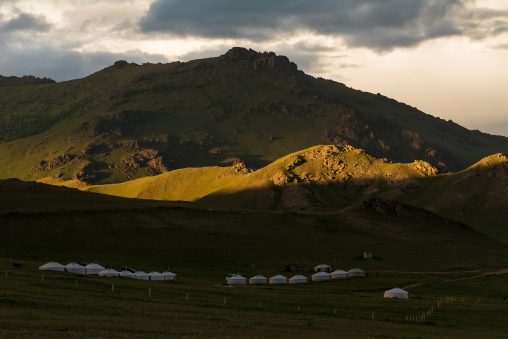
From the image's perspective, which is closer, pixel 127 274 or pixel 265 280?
pixel 127 274

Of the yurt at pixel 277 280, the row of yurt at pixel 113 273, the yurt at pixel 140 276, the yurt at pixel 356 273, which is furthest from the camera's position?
the yurt at pixel 356 273

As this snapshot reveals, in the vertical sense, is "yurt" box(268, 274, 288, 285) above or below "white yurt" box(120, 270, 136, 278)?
below

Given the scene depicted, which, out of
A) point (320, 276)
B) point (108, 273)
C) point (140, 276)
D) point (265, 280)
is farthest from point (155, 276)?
point (320, 276)

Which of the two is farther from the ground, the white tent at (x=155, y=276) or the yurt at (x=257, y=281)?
the white tent at (x=155, y=276)

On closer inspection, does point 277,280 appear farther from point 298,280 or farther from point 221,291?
point 221,291

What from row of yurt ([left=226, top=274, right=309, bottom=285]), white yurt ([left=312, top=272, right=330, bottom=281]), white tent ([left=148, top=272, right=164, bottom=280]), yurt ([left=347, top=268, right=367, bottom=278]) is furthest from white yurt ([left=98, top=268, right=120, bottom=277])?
yurt ([left=347, top=268, right=367, bottom=278])

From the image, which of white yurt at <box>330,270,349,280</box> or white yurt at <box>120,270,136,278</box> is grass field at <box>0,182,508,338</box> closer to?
white yurt at <box>330,270,349,280</box>

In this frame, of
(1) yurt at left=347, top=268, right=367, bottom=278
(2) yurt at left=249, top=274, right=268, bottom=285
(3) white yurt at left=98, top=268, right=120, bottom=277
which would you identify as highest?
(3) white yurt at left=98, top=268, right=120, bottom=277

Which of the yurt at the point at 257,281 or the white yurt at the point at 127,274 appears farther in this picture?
the yurt at the point at 257,281

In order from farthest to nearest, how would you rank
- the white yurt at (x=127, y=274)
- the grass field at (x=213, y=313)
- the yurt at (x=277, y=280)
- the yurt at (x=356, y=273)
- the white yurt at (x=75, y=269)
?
the yurt at (x=356, y=273), the yurt at (x=277, y=280), the white yurt at (x=127, y=274), the white yurt at (x=75, y=269), the grass field at (x=213, y=313)

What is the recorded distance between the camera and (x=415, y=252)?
197 metres

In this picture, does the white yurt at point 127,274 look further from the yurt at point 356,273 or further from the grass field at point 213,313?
the yurt at point 356,273

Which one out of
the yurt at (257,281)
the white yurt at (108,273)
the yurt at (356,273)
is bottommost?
the yurt at (257,281)

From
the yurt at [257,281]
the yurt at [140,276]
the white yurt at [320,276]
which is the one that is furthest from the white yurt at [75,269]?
the white yurt at [320,276]
